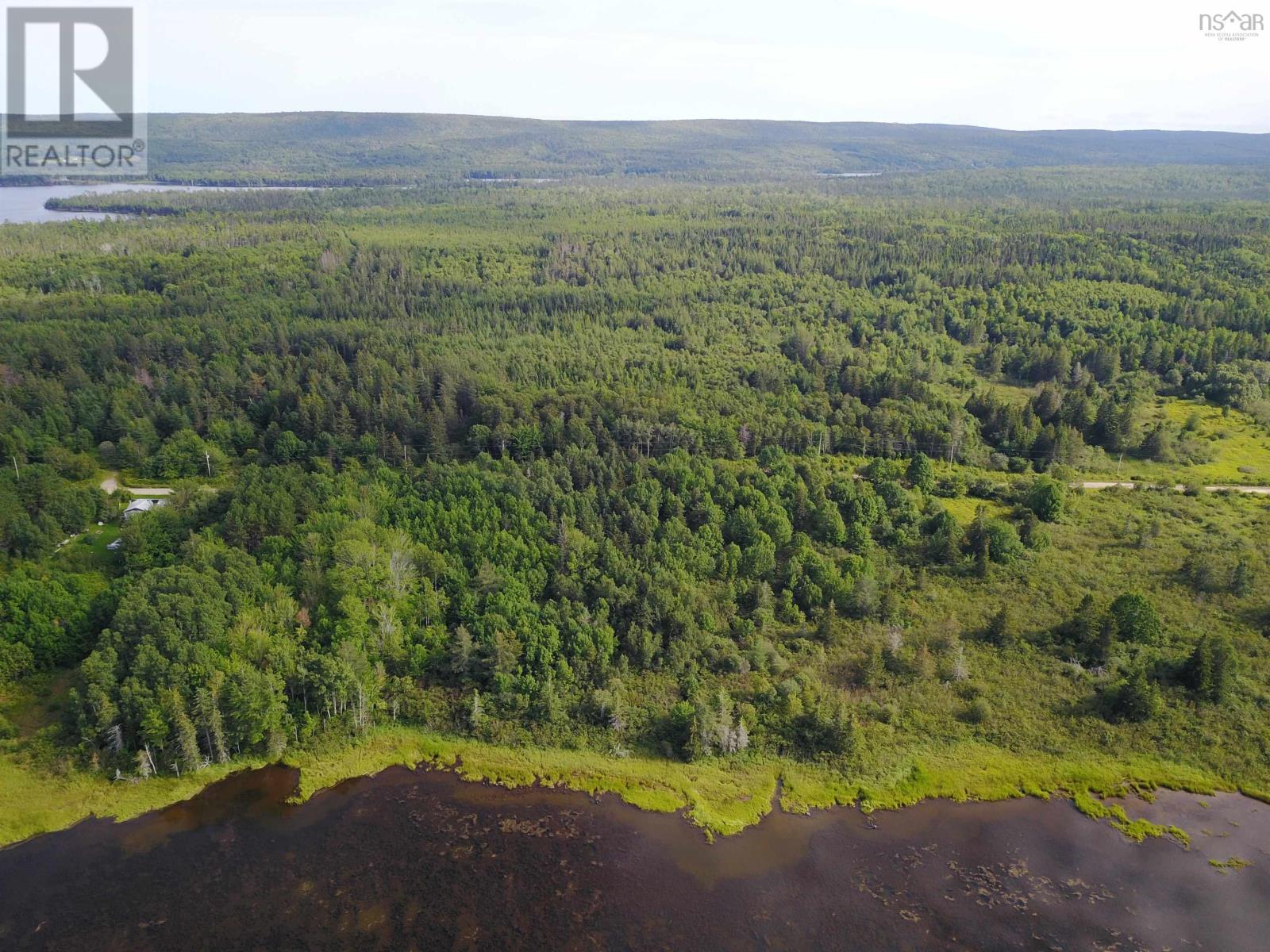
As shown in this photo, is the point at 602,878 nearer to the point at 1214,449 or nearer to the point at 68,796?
the point at 68,796

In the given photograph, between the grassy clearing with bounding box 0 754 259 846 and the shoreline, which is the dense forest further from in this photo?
the grassy clearing with bounding box 0 754 259 846

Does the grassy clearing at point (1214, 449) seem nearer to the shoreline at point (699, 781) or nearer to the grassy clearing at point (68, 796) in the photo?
the shoreline at point (699, 781)

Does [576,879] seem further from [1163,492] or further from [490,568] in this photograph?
[1163,492]

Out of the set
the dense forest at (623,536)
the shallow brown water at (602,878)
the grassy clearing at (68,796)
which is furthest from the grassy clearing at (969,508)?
the grassy clearing at (68,796)

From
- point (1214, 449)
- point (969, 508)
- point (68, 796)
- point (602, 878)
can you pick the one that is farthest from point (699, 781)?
point (1214, 449)

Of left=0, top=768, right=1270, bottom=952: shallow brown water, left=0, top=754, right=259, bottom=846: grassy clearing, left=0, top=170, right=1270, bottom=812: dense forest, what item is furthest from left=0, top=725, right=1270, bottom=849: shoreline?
left=0, top=170, right=1270, bottom=812: dense forest

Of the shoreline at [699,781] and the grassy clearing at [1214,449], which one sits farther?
the grassy clearing at [1214,449]

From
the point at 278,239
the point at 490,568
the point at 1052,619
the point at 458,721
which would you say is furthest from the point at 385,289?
the point at 1052,619
